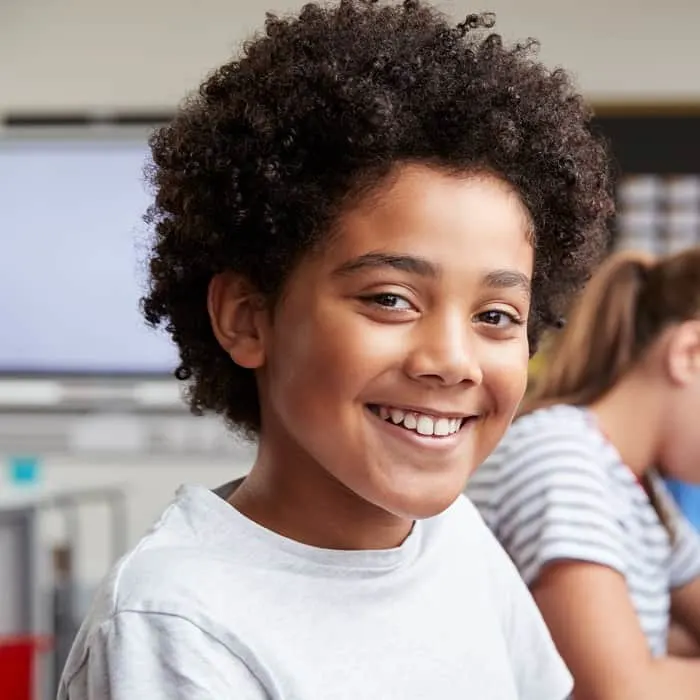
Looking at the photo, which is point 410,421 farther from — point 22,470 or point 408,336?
point 22,470

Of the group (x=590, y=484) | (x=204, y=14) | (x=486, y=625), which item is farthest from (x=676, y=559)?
(x=204, y=14)

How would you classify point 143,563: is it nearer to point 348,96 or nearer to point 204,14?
point 348,96

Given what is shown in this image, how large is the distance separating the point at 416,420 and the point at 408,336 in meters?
0.06

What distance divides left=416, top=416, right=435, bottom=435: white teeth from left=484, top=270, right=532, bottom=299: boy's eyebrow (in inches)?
3.7

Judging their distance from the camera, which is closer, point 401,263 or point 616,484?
point 401,263

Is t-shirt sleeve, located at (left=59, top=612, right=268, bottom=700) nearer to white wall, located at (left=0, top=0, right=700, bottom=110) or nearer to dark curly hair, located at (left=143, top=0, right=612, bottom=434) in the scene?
dark curly hair, located at (left=143, top=0, right=612, bottom=434)

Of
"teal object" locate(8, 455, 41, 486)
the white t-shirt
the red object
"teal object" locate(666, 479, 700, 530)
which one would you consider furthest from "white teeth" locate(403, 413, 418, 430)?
"teal object" locate(8, 455, 41, 486)

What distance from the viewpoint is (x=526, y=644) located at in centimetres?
91

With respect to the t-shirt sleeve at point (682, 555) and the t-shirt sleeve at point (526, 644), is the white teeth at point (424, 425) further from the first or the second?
the t-shirt sleeve at point (682, 555)

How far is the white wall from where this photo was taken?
324 centimetres

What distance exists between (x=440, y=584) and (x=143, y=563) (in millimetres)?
237

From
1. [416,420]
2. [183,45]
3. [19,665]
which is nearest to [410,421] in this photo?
[416,420]

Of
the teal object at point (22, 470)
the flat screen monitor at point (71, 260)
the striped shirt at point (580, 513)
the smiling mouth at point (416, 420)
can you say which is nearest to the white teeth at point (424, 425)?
the smiling mouth at point (416, 420)

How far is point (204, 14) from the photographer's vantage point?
11.0 ft
